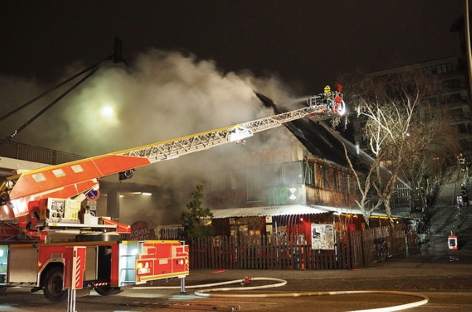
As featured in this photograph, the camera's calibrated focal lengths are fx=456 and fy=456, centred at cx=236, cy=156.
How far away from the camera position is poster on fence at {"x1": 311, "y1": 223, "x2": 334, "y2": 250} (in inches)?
655

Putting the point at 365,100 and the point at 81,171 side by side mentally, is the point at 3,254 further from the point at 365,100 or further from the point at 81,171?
the point at 365,100

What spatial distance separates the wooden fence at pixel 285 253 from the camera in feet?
53.9

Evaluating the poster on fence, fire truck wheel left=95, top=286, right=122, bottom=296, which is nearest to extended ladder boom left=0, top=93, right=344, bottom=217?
fire truck wheel left=95, top=286, right=122, bottom=296

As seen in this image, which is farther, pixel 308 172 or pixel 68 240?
pixel 308 172

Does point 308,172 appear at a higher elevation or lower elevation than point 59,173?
higher

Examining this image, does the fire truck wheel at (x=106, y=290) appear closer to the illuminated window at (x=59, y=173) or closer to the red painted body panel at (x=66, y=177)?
the red painted body panel at (x=66, y=177)

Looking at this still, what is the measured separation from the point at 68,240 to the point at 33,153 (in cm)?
1185

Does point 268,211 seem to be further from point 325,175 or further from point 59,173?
point 59,173

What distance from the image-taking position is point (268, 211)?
2186 cm

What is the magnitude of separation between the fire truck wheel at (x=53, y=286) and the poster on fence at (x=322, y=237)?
9753mm

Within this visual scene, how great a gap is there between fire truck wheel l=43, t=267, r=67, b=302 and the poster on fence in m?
9.75

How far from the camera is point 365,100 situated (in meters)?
23.4

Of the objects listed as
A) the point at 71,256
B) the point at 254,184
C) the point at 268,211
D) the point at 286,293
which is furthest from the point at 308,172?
the point at 71,256

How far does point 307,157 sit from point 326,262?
7.52 m
